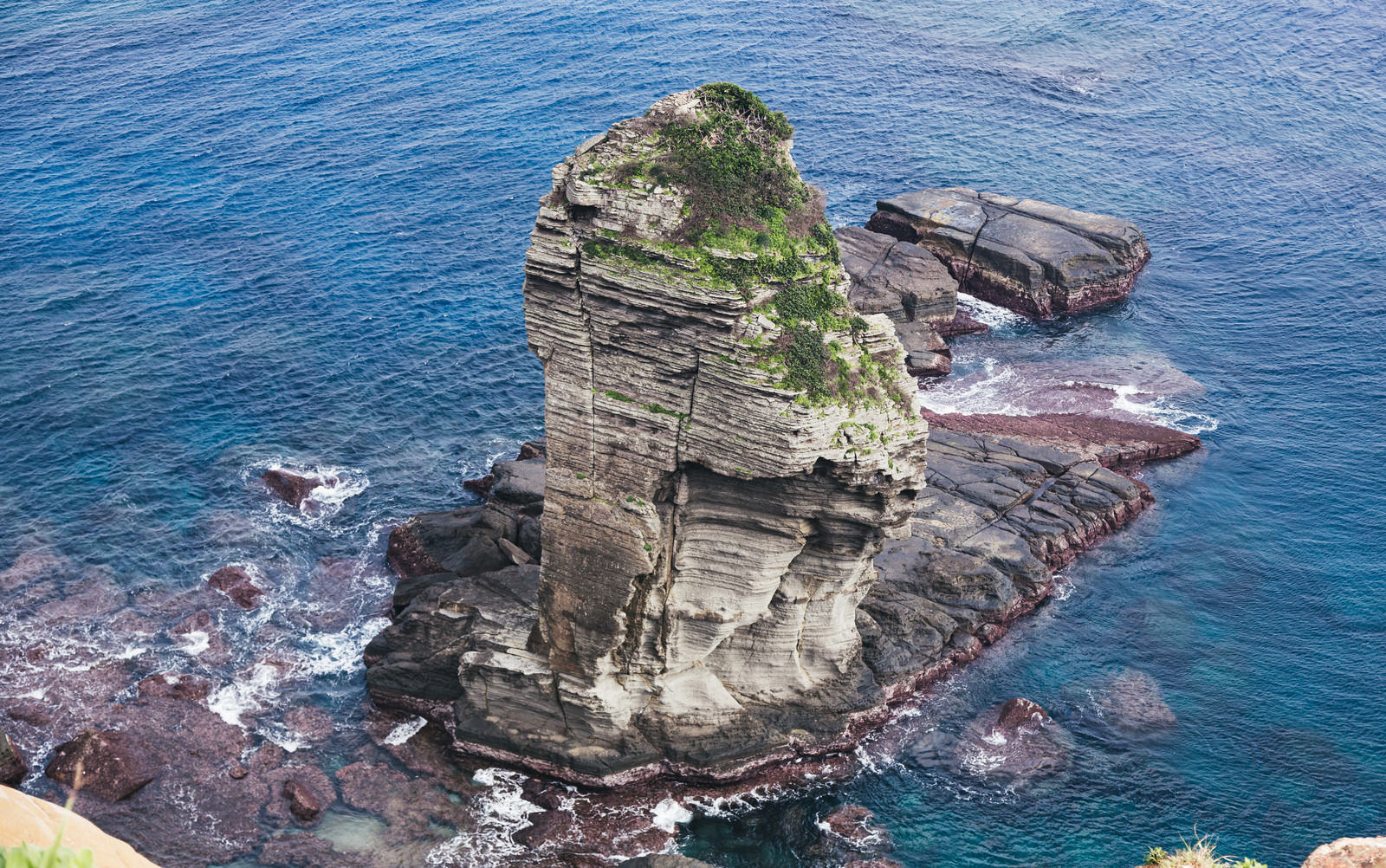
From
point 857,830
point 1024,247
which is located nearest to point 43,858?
point 857,830

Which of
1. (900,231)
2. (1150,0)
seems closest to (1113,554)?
(900,231)

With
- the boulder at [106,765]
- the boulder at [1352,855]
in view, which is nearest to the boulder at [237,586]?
the boulder at [106,765]

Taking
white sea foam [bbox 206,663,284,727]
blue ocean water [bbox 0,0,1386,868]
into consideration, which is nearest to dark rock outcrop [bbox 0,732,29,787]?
white sea foam [bbox 206,663,284,727]

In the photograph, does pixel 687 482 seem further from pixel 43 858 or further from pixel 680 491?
pixel 43 858

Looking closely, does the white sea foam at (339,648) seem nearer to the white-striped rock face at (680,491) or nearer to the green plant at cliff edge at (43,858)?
the white-striped rock face at (680,491)

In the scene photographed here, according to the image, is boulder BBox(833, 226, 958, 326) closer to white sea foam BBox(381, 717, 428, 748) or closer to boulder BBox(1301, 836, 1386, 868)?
white sea foam BBox(381, 717, 428, 748)
